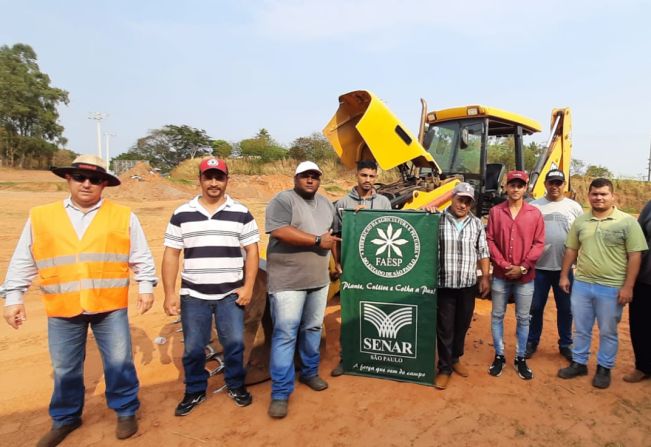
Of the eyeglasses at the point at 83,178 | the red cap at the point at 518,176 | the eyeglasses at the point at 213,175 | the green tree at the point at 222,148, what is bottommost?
the eyeglasses at the point at 83,178

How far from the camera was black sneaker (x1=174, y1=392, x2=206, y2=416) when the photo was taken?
3188 millimetres

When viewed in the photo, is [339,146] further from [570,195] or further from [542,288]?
[570,195]

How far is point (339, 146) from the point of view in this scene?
542 centimetres

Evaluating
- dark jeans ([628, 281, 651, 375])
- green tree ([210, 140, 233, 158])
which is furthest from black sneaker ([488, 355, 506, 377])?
green tree ([210, 140, 233, 158])

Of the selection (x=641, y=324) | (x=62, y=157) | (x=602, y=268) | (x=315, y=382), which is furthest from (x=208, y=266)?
(x=62, y=157)

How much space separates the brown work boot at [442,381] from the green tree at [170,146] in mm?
44924

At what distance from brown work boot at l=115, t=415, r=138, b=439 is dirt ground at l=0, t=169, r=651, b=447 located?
0.16 feet

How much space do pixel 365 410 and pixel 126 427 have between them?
72.5 inches

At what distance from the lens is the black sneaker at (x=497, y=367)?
3.75 meters

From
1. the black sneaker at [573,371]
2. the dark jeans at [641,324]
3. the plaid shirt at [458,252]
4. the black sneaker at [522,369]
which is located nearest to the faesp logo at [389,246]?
the plaid shirt at [458,252]

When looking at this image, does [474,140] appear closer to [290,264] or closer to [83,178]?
[290,264]

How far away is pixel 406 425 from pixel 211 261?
1964 millimetres

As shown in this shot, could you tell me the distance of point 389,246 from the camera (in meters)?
3.56

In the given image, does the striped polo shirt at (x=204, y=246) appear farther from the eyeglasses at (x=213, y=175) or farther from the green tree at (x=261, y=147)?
the green tree at (x=261, y=147)
